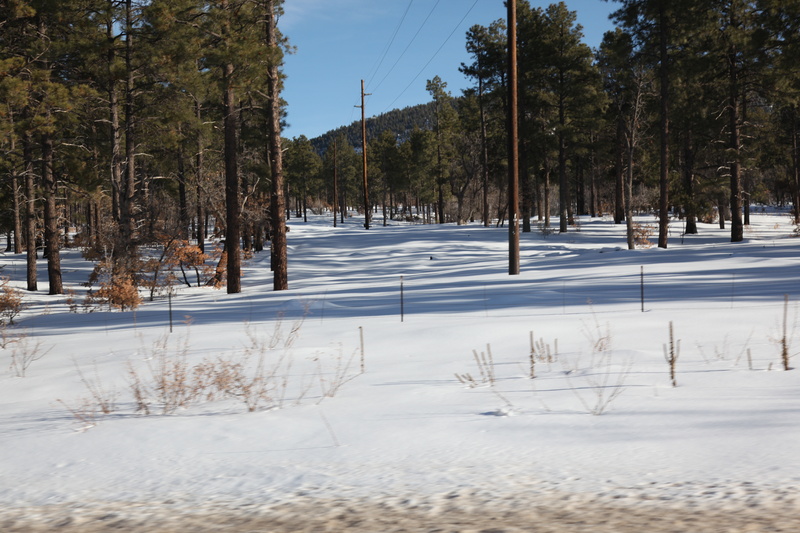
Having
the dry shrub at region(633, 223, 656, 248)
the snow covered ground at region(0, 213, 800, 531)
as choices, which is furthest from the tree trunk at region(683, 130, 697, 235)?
the snow covered ground at region(0, 213, 800, 531)

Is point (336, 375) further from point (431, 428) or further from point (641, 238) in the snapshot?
point (641, 238)

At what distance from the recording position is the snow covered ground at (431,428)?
358 cm

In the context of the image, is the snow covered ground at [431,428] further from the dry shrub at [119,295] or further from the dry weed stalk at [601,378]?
the dry shrub at [119,295]

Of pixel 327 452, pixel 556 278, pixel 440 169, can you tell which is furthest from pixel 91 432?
pixel 440 169

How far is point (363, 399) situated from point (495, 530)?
9.28ft

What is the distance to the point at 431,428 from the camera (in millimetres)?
5004

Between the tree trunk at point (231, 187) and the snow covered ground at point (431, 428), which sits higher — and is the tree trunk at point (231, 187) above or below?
above

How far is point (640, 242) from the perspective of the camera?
2858 cm

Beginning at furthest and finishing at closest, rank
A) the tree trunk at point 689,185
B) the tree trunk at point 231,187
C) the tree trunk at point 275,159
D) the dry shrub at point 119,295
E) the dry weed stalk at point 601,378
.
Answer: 1. the tree trunk at point 689,185
2. the tree trunk at point 231,187
3. the tree trunk at point 275,159
4. the dry shrub at point 119,295
5. the dry weed stalk at point 601,378

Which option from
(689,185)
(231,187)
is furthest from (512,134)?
(689,185)

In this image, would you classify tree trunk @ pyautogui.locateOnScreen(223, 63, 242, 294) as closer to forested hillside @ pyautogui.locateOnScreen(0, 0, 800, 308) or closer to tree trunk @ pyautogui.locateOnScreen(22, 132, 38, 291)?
forested hillside @ pyautogui.locateOnScreen(0, 0, 800, 308)

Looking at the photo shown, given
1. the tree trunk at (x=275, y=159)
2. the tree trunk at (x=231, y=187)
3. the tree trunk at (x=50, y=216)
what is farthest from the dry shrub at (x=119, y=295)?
the tree trunk at (x=50, y=216)

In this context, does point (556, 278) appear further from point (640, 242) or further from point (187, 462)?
point (640, 242)

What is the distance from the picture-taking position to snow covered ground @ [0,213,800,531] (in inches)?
141
